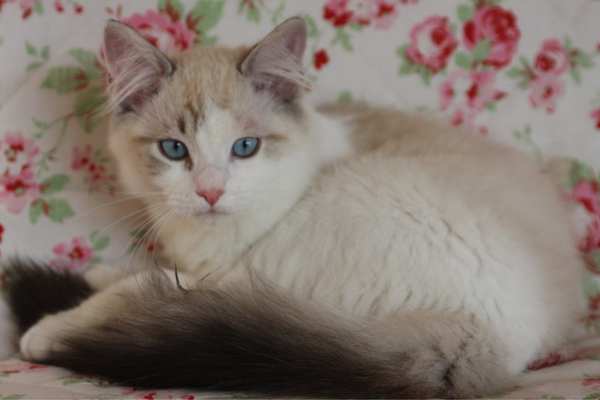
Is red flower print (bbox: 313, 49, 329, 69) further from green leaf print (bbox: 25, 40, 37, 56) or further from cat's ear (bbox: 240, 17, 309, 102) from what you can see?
green leaf print (bbox: 25, 40, 37, 56)

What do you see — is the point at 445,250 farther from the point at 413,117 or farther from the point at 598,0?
the point at 598,0

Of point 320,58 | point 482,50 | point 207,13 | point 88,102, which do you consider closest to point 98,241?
point 88,102

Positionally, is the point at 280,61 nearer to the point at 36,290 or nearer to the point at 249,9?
the point at 249,9

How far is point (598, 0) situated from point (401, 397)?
1.44 m

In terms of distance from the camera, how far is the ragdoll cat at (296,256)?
3.70 ft

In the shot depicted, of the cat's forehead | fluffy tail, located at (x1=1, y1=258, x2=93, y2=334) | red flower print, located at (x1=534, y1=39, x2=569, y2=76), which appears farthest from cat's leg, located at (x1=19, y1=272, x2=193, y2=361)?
red flower print, located at (x1=534, y1=39, x2=569, y2=76)

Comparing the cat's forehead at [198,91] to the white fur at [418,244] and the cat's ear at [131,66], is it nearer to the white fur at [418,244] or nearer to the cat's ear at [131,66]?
the cat's ear at [131,66]

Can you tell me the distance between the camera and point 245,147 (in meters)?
1.42

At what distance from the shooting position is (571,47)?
6.39ft

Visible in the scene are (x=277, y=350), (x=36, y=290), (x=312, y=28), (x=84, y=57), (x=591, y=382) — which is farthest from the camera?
(x=312, y=28)

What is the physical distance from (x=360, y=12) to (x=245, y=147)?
0.79 m

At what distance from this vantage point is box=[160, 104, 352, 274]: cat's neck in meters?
1.47

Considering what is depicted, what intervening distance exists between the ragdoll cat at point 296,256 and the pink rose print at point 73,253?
0.16m

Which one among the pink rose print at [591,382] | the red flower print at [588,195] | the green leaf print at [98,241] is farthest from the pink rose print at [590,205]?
the green leaf print at [98,241]
